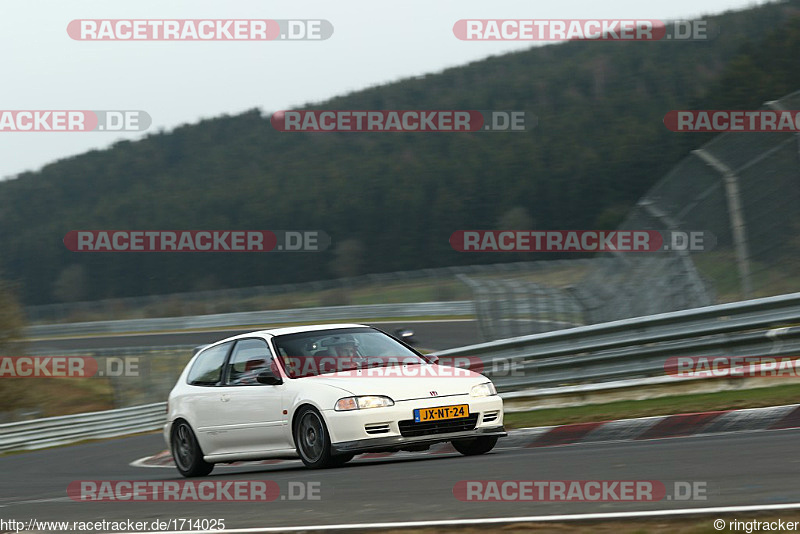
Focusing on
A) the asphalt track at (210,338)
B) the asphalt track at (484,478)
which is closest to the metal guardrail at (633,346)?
the asphalt track at (484,478)

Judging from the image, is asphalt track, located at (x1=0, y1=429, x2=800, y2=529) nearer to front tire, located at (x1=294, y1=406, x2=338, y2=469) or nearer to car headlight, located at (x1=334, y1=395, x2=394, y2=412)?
front tire, located at (x1=294, y1=406, x2=338, y2=469)

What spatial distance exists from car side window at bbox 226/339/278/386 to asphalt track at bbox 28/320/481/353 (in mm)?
22034

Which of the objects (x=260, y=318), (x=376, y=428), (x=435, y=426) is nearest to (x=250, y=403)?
(x=376, y=428)

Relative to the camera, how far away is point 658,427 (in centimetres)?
950

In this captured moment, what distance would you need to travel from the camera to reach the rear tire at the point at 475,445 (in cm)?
947

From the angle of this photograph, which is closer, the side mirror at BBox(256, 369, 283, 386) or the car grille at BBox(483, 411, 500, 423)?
the car grille at BBox(483, 411, 500, 423)

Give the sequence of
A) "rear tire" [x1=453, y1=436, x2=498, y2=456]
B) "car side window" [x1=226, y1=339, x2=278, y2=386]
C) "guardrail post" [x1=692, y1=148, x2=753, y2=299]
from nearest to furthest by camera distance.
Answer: "rear tire" [x1=453, y1=436, x2=498, y2=456] < "car side window" [x1=226, y1=339, x2=278, y2=386] < "guardrail post" [x1=692, y1=148, x2=753, y2=299]

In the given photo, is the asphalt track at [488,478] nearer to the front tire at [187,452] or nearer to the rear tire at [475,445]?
the rear tire at [475,445]

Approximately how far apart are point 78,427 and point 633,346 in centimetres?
1683

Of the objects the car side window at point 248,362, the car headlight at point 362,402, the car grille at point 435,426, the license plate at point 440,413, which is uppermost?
the car side window at point 248,362

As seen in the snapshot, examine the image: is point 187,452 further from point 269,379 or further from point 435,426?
point 435,426

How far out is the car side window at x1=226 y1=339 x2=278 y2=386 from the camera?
995 centimetres

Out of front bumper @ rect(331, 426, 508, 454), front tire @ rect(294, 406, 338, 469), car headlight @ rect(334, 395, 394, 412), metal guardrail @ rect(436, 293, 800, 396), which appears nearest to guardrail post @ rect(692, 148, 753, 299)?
metal guardrail @ rect(436, 293, 800, 396)

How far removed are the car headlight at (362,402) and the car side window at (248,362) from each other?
1136mm
